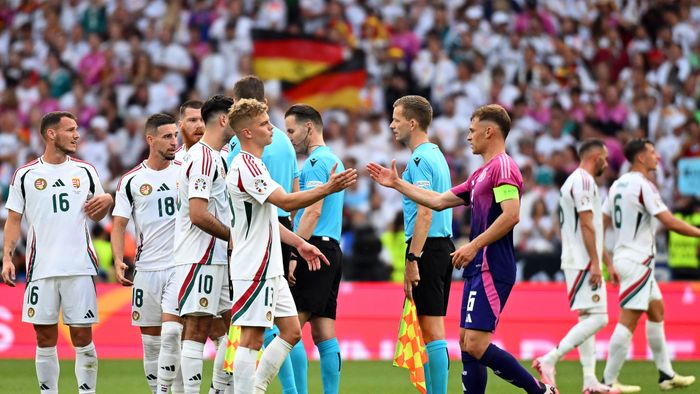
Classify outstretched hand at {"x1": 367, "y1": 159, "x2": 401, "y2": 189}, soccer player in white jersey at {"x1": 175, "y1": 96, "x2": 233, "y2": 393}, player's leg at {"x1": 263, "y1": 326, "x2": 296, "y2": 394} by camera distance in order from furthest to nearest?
1. player's leg at {"x1": 263, "y1": 326, "x2": 296, "y2": 394}
2. soccer player in white jersey at {"x1": 175, "y1": 96, "x2": 233, "y2": 393}
3. outstretched hand at {"x1": 367, "y1": 159, "x2": 401, "y2": 189}

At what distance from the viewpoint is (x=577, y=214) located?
13602 millimetres

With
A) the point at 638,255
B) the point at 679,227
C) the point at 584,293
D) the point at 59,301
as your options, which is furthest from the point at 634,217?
the point at 59,301

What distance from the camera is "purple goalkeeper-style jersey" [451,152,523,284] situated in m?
10.0

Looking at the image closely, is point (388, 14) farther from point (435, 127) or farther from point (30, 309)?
point (30, 309)

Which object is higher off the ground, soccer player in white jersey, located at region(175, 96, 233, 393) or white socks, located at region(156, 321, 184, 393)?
soccer player in white jersey, located at region(175, 96, 233, 393)

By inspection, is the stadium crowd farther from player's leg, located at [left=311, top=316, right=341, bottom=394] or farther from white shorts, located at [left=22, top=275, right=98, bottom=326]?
white shorts, located at [left=22, top=275, right=98, bottom=326]

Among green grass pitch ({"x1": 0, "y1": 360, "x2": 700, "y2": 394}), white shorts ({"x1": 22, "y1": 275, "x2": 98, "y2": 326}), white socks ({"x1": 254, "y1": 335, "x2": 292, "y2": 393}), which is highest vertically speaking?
white shorts ({"x1": 22, "y1": 275, "x2": 98, "y2": 326})

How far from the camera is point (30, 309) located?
35.9 ft

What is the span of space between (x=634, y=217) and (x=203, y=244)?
5.76 meters

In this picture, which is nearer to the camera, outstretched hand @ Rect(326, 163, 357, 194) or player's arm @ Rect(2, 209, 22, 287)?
outstretched hand @ Rect(326, 163, 357, 194)

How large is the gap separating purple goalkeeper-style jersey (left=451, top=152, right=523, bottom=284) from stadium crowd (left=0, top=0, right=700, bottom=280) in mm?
10224

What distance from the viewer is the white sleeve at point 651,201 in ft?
44.8

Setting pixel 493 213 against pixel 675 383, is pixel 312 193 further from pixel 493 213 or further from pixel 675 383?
pixel 675 383

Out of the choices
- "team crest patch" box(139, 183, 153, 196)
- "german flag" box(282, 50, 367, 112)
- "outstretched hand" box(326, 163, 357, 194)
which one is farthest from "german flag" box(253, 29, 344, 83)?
"outstretched hand" box(326, 163, 357, 194)
